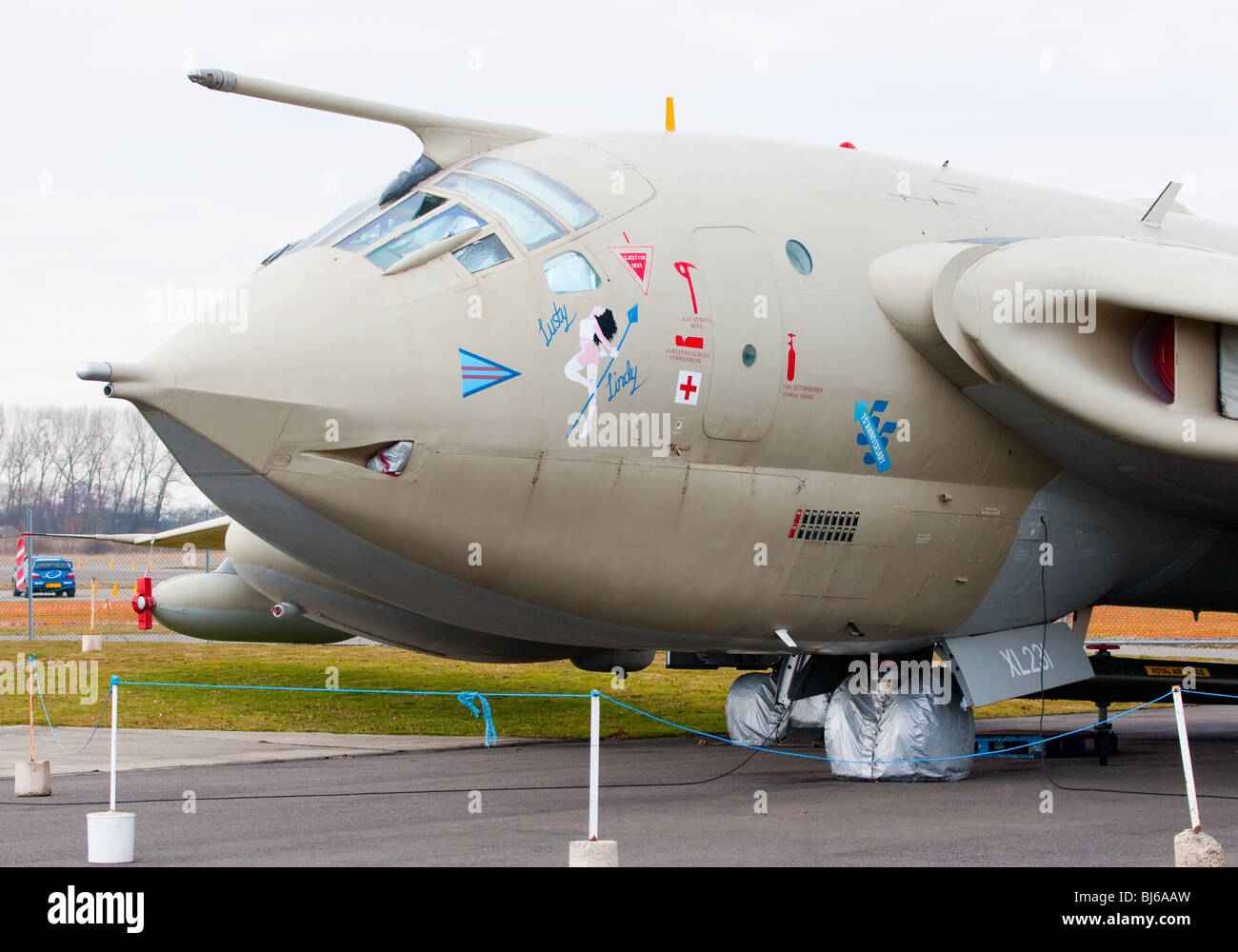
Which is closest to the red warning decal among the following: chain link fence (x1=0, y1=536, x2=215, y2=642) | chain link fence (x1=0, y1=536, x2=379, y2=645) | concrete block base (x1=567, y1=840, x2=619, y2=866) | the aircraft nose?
the aircraft nose

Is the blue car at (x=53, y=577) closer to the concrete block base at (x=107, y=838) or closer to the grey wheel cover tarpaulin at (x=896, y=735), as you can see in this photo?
the grey wheel cover tarpaulin at (x=896, y=735)

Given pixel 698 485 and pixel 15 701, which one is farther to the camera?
pixel 15 701

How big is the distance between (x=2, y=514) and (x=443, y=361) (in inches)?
2156

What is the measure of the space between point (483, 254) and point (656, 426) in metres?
1.69

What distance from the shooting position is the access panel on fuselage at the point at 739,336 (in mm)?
10555

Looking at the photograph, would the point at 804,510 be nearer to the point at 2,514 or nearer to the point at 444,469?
the point at 444,469

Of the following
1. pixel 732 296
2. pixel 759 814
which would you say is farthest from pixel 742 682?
pixel 732 296

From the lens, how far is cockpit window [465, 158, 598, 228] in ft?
34.3

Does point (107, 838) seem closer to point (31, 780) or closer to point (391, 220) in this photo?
point (31, 780)

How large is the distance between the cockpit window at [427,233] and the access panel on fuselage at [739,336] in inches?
67.2

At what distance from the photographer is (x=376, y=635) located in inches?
568

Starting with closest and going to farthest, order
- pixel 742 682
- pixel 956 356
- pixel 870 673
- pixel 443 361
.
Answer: pixel 443 361 < pixel 956 356 < pixel 870 673 < pixel 742 682

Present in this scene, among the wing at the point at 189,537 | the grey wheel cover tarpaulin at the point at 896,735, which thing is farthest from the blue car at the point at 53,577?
the grey wheel cover tarpaulin at the point at 896,735

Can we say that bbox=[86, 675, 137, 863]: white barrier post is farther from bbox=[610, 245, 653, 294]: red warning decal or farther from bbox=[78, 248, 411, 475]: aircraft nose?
bbox=[610, 245, 653, 294]: red warning decal
